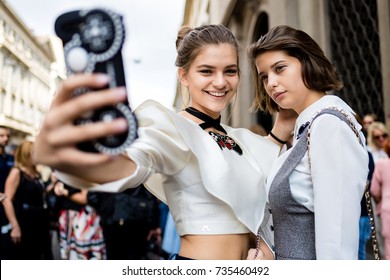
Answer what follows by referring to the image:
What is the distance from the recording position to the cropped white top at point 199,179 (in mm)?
1236

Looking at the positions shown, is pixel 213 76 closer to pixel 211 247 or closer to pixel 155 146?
pixel 155 146

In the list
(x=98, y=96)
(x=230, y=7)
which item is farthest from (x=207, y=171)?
(x=230, y=7)

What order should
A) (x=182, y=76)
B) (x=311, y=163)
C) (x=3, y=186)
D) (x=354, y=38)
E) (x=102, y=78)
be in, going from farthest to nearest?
(x=354, y=38), (x=3, y=186), (x=182, y=76), (x=311, y=163), (x=102, y=78)

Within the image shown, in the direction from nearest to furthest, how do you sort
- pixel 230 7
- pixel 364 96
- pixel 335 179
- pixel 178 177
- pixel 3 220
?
pixel 335 179 → pixel 178 177 → pixel 3 220 → pixel 364 96 → pixel 230 7

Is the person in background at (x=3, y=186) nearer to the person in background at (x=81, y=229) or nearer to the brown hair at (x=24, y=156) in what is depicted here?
the brown hair at (x=24, y=156)

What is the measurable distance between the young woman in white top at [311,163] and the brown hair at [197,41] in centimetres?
11

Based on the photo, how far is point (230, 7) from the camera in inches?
343

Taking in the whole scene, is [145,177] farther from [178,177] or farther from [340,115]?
[340,115]

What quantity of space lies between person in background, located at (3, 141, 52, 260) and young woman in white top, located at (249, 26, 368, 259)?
320cm

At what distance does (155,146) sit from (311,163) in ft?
1.56

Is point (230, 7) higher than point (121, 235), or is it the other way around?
point (230, 7)

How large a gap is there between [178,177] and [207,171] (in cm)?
10

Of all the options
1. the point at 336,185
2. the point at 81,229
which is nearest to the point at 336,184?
the point at 336,185

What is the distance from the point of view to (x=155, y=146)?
1.16 m
